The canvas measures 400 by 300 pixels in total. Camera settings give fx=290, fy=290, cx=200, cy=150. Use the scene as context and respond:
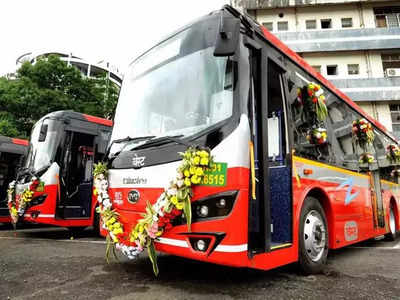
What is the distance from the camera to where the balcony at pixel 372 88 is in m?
21.0

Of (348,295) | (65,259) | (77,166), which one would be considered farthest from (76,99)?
(348,295)

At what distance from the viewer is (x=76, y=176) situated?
24.9 ft

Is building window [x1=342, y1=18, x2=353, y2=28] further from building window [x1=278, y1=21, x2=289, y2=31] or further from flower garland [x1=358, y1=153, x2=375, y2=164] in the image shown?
flower garland [x1=358, y1=153, x2=375, y2=164]

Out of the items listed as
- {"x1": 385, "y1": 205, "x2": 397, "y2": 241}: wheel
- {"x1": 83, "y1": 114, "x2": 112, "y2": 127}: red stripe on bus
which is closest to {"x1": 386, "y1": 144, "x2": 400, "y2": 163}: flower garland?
{"x1": 385, "y1": 205, "x2": 397, "y2": 241}: wheel

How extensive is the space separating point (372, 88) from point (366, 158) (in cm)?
1836

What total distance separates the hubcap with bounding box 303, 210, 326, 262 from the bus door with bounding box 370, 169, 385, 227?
8.88 ft

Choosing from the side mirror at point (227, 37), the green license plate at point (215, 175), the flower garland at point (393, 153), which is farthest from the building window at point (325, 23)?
the green license plate at point (215, 175)

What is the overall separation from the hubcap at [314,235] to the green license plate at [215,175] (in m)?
1.59

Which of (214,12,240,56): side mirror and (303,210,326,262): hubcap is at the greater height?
(214,12,240,56): side mirror

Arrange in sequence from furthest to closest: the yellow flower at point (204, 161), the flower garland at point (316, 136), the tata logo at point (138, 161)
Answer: the flower garland at point (316, 136) → the tata logo at point (138, 161) → the yellow flower at point (204, 161)

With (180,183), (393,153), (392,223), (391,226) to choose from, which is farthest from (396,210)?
(180,183)

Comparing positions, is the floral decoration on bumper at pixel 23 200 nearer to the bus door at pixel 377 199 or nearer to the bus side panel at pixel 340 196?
the bus side panel at pixel 340 196

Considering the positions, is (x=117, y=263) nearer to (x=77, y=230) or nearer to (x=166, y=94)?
(x=166, y=94)

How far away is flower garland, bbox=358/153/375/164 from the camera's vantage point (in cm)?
577
